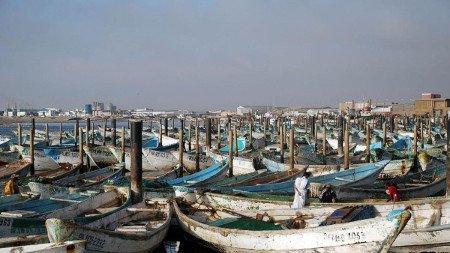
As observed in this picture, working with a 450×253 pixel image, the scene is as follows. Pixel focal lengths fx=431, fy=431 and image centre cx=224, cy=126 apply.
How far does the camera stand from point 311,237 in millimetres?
8875

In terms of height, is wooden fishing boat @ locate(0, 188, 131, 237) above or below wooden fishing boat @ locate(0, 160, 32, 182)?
above

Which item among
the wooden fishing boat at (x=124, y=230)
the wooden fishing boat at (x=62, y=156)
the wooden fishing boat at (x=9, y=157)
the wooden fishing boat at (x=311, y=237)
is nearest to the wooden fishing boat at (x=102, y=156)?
the wooden fishing boat at (x=62, y=156)

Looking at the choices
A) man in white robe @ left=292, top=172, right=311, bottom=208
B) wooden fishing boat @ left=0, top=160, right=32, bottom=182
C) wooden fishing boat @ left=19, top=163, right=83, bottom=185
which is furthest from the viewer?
wooden fishing boat @ left=0, top=160, right=32, bottom=182

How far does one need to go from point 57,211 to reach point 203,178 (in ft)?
30.6

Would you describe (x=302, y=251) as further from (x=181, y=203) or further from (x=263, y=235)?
(x=181, y=203)

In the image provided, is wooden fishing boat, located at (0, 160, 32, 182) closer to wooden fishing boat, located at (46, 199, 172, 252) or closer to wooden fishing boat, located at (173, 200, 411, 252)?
wooden fishing boat, located at (46, 199, 172, 252)

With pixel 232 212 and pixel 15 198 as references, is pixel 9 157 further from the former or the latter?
pixel 232 212

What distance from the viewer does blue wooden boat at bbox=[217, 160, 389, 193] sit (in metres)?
16.3

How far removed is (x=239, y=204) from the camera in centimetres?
1379

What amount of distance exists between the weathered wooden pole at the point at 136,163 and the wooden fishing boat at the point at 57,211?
0.82 ft

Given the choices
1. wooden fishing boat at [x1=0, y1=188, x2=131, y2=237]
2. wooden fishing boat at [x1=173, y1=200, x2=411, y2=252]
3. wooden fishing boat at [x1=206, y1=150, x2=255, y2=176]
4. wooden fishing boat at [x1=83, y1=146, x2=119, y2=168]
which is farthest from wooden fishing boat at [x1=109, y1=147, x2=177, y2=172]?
wooden fishing boat at [x1=173, y1=200, x2=411, y2=252]

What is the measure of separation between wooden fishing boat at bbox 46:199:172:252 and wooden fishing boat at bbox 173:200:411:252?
126 cm

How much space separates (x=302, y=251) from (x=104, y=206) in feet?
22.8

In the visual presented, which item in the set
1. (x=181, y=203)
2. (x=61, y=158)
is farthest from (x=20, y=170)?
(x=181, y=203)
